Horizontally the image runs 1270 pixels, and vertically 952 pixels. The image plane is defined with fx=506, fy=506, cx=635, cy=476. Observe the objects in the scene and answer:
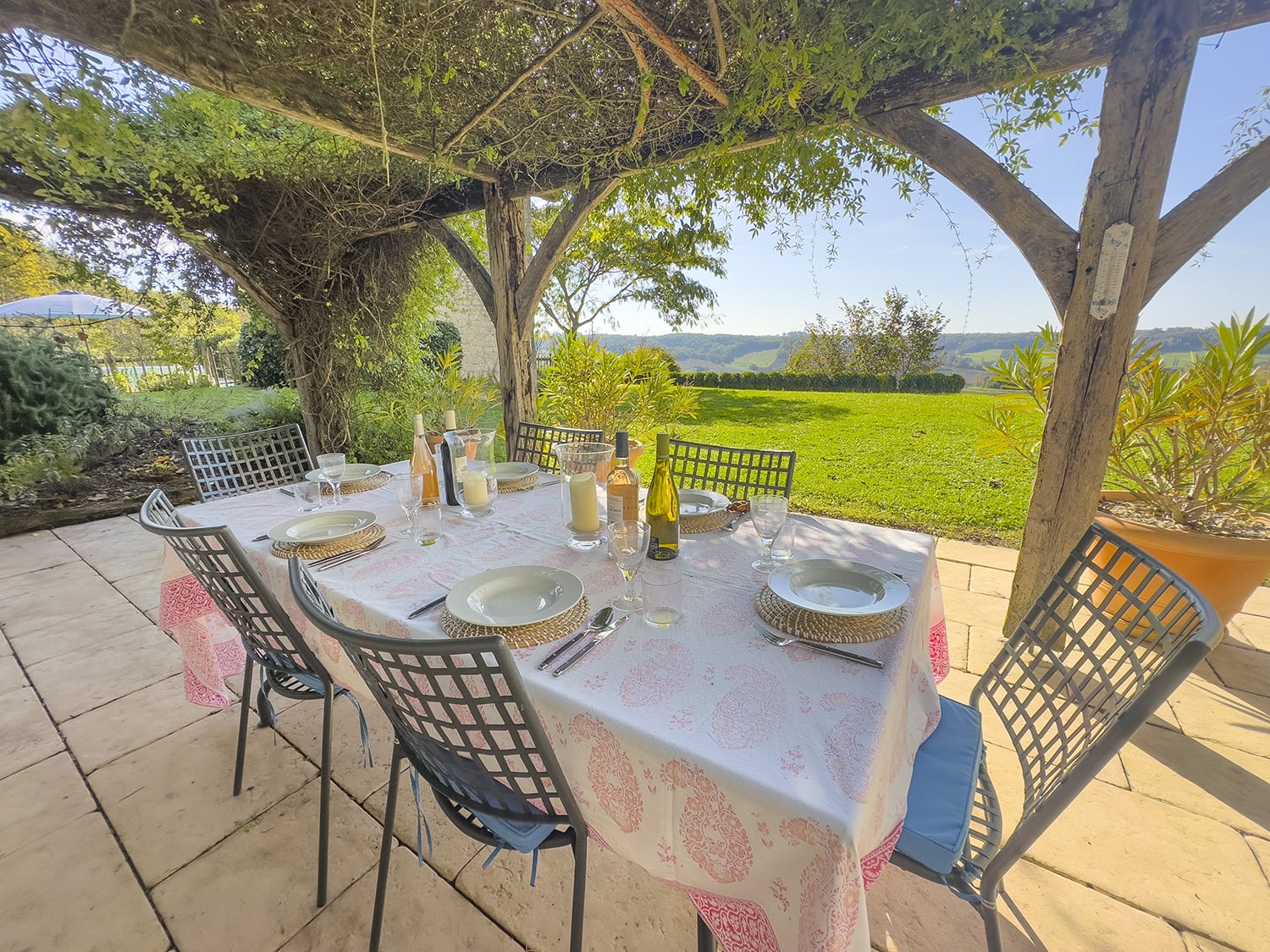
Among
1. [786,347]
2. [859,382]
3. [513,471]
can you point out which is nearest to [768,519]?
[513,471]

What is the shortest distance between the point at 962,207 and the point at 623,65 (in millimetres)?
1487

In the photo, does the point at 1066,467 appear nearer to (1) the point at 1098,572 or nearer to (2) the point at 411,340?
(1) the point at 1098,572

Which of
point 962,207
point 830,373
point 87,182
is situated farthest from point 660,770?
point 830,373

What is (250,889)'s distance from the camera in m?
1.30

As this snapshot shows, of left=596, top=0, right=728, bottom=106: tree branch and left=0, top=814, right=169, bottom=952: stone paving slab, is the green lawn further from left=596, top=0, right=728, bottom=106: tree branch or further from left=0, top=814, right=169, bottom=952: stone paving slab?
left=0, top=814, right=169, bottom=952: stone paving slab

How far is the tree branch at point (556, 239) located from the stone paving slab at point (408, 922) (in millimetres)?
2907

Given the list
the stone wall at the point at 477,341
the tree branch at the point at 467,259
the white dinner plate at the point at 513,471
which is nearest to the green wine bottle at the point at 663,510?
the white dinner plate at the point at 513,471

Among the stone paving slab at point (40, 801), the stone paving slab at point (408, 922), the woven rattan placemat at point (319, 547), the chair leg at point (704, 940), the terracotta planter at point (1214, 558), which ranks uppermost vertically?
the woven rattan placemat at point (319, 547)

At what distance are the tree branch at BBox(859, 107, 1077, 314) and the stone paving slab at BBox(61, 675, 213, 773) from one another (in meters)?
3.46

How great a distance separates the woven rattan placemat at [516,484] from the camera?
6.50ft

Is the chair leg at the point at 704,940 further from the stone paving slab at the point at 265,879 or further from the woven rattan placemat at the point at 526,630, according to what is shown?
the stone paving slab at the point at 265,879

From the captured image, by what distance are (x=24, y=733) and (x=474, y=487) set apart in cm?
191

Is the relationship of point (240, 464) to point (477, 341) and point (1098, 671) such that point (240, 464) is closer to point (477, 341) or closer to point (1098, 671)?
point (1098, 671)

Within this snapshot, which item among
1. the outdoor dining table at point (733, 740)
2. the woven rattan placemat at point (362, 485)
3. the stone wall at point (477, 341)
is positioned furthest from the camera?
the stone wall at point (477, 341)
